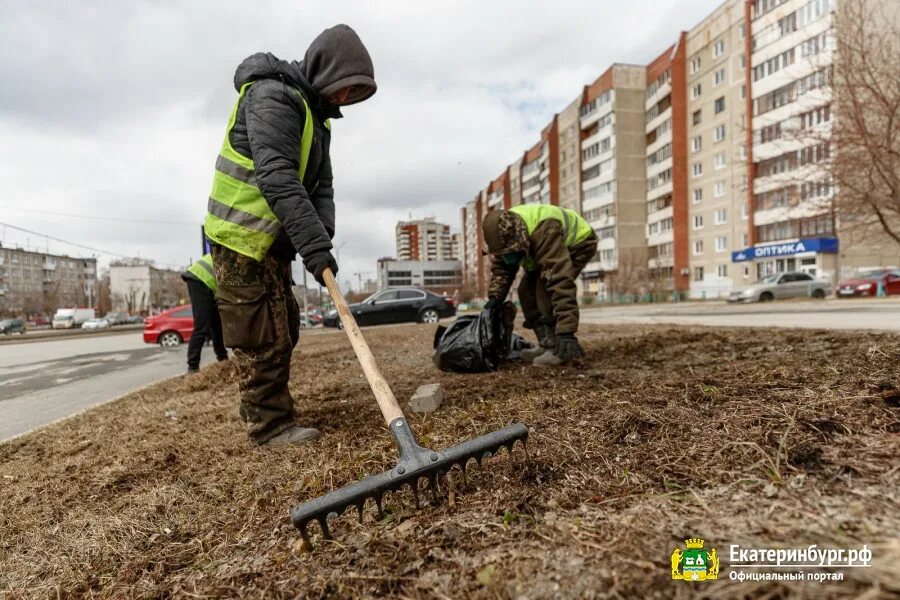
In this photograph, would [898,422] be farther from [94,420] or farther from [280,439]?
[94,420]

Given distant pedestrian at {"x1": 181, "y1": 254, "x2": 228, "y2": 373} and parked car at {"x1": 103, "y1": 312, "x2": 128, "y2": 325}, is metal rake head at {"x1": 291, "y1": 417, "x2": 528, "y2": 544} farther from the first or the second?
parked car at {"x1": 103, "y1": 312, "x2": 128, "y2": 325}

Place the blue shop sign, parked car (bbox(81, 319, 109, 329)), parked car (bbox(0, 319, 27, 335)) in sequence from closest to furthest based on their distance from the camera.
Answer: the blue shop sign, parked car (bbox(0, 319, 27, 335)), parked car (bbox(81, 319, 109, 329))

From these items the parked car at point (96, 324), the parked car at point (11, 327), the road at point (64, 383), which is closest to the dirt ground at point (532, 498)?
the road at point (64, 383)

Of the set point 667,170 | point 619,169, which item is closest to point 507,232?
point 667,170

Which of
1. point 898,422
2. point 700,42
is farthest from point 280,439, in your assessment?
point 700,42

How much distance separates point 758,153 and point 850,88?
86.2 feet

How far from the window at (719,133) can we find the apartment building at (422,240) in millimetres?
109748

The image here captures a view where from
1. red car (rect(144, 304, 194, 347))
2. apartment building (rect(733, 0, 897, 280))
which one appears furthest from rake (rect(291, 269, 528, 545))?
apartment building (rect(733, 0, 897, 280))

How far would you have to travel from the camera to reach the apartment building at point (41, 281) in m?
72.1

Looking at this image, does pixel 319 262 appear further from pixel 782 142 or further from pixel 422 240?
pixel 422 240

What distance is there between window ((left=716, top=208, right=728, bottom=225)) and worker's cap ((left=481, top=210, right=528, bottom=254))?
4015 cm

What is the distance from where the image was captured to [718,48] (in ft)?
123

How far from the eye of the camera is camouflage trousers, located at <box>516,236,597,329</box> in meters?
4.59

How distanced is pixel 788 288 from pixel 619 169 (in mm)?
26660
